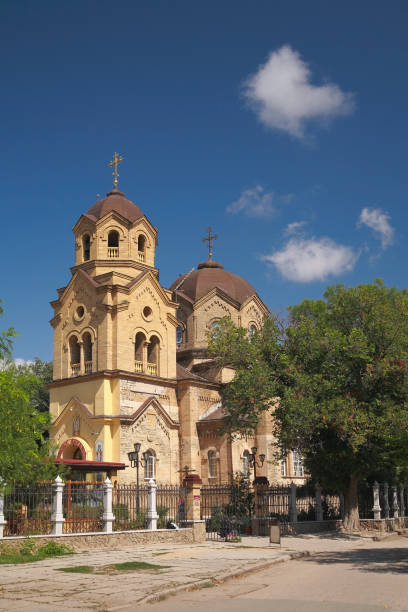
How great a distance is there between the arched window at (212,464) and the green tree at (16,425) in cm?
1689

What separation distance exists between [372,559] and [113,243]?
23995mm

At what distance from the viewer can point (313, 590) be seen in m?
11.3

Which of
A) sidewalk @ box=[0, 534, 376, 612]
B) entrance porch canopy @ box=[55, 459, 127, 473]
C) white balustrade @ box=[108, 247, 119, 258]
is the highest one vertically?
white balustrade @ box=[108, 247, 119, 258]

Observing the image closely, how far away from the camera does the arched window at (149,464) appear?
32.8m

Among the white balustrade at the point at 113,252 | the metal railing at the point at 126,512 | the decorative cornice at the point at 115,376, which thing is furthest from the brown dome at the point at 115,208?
the metal railing at the point at 126,512

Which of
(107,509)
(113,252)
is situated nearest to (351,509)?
(107,509)

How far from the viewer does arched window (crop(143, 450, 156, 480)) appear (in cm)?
3275

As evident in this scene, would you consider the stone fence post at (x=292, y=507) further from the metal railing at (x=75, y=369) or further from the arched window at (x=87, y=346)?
the metal railing at (x=75, y=369)

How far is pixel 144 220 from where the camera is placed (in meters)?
37.1

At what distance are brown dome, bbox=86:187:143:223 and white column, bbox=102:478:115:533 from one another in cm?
1872

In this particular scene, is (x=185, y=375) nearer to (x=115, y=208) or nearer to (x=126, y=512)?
(x=115, y=208)

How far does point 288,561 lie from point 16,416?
8087 millimetres

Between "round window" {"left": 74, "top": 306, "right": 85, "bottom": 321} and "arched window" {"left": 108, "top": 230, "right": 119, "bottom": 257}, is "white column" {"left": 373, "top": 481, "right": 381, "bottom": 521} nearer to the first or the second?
"round window" {"left": 74, "top": 306, "right": 85, "bottom": 321}

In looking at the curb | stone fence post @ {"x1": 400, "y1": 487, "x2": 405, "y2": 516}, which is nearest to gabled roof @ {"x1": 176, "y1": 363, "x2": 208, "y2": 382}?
stone fence post @ {"x1": 400, "y1": 487, "x2": 405, "y2": 516}
